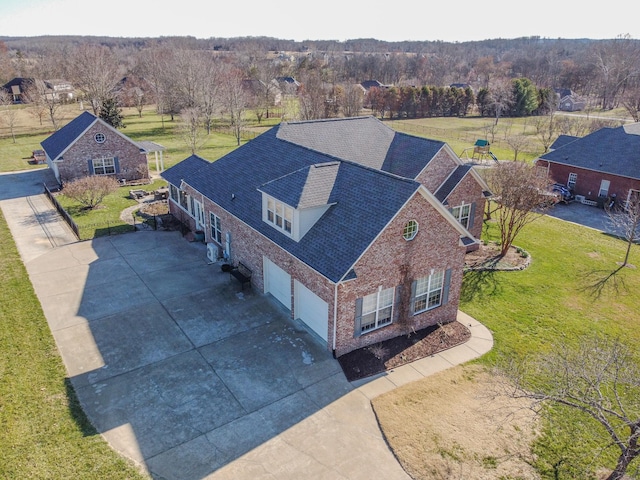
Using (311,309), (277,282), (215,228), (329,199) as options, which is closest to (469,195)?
(329,199)

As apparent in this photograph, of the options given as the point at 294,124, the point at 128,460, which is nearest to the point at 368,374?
the point at 128,460

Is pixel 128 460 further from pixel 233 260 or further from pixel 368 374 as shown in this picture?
pixel 233 260

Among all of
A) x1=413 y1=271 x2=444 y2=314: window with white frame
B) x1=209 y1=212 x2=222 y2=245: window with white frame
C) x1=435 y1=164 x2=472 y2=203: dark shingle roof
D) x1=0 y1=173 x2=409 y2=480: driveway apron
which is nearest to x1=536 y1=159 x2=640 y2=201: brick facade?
x1=435 y1=164 x2=472 y2=203: dark shingle roof

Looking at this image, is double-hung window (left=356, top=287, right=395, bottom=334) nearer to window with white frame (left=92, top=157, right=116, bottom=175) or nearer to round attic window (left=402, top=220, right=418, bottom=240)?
round attic window (left=402, top=220, right=418, bottom=240)

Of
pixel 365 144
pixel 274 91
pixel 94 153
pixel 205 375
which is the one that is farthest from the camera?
pixel 274 91

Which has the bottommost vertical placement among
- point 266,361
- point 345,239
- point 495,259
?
point 266,361

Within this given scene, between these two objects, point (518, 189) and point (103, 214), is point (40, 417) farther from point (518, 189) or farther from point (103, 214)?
point (518, 189)

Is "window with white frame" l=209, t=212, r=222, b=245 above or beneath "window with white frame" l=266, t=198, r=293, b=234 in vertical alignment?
beneath
